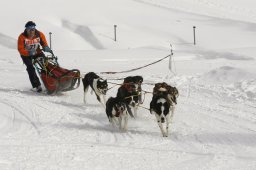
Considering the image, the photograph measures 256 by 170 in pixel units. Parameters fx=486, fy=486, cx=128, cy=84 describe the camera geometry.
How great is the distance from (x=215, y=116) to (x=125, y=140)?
2.09m

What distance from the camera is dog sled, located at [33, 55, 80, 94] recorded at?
10.0 meters

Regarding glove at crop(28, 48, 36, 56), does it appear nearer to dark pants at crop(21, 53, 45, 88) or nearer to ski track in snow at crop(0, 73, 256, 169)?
dark pants at crop(21, 53, 45, 88)

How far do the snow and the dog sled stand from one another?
0.77 ft

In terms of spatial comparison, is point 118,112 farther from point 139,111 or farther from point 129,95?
point 139,111

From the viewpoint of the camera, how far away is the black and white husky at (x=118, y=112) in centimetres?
733

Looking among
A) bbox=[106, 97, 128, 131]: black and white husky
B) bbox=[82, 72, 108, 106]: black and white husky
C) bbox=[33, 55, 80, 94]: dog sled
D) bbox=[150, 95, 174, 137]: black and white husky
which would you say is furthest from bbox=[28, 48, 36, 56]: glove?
bbox=[150, 95, 174, 137]: black and white husky

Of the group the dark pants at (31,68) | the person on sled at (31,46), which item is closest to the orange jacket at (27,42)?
the person on sled at (31,46)

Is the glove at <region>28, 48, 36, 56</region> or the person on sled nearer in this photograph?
the person on sled

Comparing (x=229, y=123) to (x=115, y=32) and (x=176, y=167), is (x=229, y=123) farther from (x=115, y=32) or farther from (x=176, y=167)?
(x=115, y=32)

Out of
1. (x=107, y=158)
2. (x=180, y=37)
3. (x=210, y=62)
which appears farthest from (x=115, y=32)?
(x=107, y=158)

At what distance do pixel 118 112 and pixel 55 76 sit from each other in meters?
3.11

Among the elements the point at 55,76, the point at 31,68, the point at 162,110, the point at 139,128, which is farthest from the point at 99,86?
the point at 162,110

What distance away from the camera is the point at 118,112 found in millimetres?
7328

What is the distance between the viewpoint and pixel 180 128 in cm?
748
